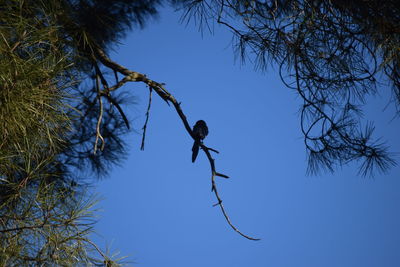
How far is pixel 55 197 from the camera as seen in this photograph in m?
0.97

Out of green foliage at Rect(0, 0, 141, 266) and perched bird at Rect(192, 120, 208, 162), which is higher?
perched bird at Rect(192, 120, 208, 162)

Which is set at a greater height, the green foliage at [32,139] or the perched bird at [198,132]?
the perched bird at [198,132]

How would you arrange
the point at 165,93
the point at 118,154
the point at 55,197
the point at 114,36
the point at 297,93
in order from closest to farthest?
the point at 55,197
the point at 165,93
the point at 297,93
the point at 114,36
the point at 118,154

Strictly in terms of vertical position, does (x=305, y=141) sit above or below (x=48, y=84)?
above

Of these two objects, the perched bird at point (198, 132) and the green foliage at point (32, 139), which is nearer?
the green foliage at point (32, 139)

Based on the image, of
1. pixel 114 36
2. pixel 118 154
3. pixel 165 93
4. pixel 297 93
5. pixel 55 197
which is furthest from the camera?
pixel 118 154

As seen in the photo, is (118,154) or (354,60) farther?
(118,154)

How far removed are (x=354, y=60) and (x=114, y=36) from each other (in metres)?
0.78

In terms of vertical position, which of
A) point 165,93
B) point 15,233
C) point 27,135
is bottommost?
point 15,233

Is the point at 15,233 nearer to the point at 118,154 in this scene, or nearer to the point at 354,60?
the point at 118,154

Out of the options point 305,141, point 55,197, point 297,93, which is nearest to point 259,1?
point 297,93

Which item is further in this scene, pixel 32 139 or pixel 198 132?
pixel 198 132

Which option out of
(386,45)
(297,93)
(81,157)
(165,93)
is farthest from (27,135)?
(386,45)

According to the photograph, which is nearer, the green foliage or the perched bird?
the green foliage
